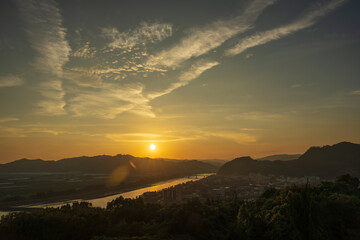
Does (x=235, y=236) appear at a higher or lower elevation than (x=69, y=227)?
lower

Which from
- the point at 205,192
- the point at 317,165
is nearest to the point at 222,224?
the point at 205,192

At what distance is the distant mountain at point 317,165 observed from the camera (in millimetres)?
136500

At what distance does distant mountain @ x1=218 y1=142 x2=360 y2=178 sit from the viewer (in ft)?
448

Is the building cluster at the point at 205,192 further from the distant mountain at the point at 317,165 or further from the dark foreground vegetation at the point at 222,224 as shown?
the distant mountain at the point at 317,165

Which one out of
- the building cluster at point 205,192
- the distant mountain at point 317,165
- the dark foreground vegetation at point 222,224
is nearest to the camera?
the dark foreground vegetation at point 222,224

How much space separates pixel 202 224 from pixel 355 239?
1138cm

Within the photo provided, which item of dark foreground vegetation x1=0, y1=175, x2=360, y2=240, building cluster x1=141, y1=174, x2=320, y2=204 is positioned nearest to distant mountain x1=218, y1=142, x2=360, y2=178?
building cluster x1=141, y1=174, x2=320, y2=204

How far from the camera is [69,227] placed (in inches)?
771

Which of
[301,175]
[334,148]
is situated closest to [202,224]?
[301,175]

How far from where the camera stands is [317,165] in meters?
149

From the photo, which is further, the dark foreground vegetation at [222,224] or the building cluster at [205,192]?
the building cluster at [205,192]

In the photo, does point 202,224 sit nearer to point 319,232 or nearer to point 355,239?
point 319,232

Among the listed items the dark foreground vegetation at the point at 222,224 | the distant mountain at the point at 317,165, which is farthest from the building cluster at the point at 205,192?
the distant mountain at the point at 317,165

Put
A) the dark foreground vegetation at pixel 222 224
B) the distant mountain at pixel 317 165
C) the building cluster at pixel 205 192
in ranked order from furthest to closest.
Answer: the distant mountain at pixel 317 165 → the building cluster at pixel 205 192 → the dark foreground vegetation at pixel 222 224
